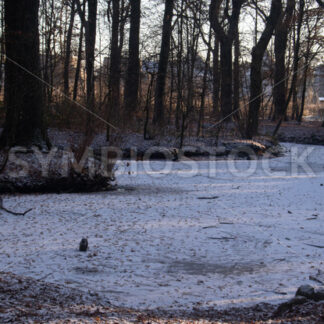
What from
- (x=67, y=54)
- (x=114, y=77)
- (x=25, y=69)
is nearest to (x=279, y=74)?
(x=67, y=54)

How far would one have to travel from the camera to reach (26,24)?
338 inches

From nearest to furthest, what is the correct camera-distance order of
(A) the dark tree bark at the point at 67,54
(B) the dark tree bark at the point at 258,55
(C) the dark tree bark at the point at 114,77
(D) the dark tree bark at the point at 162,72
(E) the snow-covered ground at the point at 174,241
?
(E) the snow-covered ground at the point at 174,241 → (C) the dark tree bark at the point at 114,77 → (D) the dark tree bark at the point at 162,72 → (B) the dark tree bark at the point at 258,55 → (A) the dark tree bark at the point at 67,54

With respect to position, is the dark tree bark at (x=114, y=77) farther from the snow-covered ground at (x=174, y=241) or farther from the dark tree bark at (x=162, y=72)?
the snow-covered ground at (x=174, y=241)

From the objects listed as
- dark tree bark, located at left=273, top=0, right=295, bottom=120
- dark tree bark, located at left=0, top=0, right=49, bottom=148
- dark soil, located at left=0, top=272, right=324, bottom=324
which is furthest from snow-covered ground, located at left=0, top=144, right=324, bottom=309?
dark tree bark, located at left=273, top=0, right=295, bottom=120

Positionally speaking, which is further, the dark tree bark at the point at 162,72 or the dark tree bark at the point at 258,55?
the dark tree bark at the point at 258,55

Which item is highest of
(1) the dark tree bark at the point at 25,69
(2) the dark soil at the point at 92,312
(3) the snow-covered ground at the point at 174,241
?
(1) the dark tree bark at the point at 25,69

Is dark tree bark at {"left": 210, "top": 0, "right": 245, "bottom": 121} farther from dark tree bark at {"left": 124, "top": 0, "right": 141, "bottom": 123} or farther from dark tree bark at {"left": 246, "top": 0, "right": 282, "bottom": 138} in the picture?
dark tree bark at {"left": 124, "top": 0, "right": 141, "bottom": 123}

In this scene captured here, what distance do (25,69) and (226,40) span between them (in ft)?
35.1

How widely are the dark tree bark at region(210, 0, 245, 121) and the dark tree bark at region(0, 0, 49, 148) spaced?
9.40m

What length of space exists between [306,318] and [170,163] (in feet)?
26.8

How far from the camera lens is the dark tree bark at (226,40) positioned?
17000 mm

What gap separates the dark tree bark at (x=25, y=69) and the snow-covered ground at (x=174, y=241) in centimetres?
188

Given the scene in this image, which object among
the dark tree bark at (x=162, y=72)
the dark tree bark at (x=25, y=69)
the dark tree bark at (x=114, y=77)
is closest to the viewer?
the dark tree bark at (x=25, y=69)

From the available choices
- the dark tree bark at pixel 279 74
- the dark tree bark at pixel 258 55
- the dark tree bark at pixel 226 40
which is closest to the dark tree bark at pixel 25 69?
the dark tree bark at pixel 258 55
